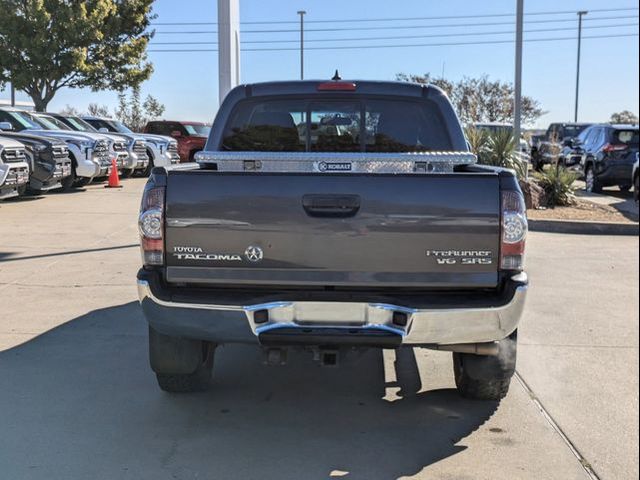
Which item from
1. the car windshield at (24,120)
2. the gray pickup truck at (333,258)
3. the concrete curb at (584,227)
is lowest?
the concrete curb at (584,227)

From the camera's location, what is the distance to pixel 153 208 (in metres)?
3.40

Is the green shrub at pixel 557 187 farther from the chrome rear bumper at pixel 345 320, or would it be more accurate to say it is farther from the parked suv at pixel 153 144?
the parked suv at pixel 153 144

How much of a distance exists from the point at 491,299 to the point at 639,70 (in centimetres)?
145

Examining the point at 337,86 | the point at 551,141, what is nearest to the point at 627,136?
the point at 551,141

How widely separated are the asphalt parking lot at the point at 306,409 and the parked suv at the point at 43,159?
7.66 m

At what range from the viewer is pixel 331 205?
3338 mm

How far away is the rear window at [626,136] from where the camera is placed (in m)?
16.1

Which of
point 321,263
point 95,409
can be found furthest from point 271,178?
point 95,409

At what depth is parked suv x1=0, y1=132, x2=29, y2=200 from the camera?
1172 centimetres

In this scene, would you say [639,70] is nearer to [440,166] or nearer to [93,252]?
[440,166]

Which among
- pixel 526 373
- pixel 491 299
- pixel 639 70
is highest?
pixel 639 70

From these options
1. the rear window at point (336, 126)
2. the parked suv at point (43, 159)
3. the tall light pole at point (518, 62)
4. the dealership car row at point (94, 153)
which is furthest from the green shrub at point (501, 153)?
the rear window at point (336, 126)

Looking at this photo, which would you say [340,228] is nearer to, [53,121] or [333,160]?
[333,160]

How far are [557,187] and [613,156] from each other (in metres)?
3.49
